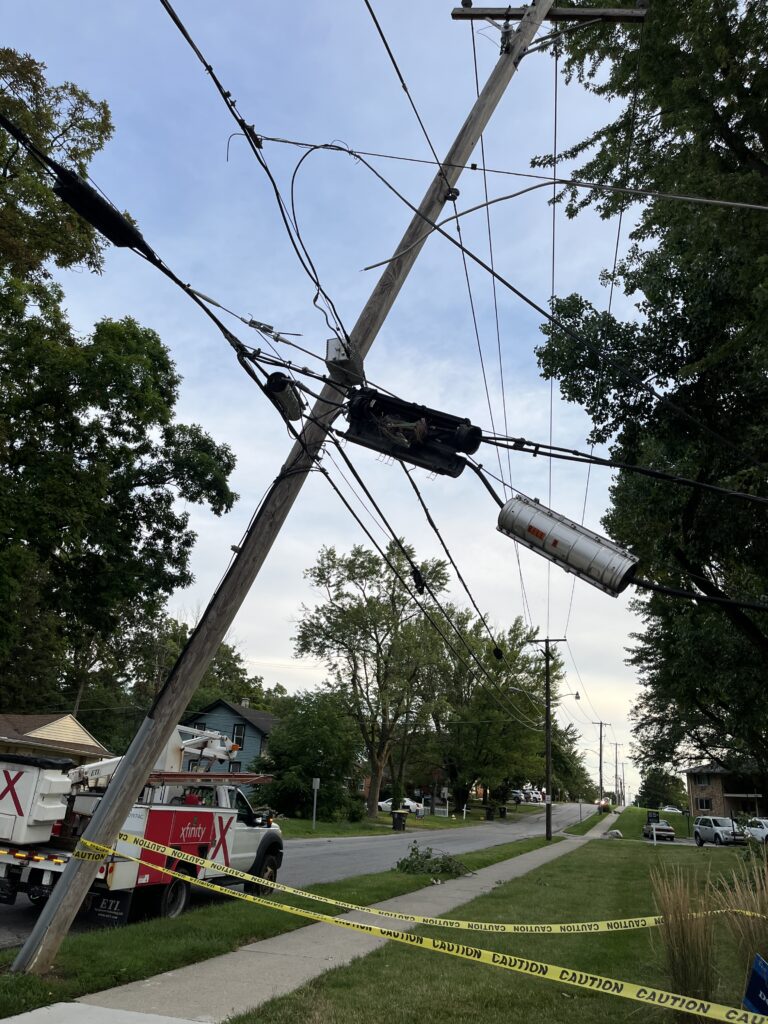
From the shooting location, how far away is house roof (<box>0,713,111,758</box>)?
2798 cm

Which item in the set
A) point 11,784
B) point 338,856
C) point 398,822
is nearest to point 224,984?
point 11,784

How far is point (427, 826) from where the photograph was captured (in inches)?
1773

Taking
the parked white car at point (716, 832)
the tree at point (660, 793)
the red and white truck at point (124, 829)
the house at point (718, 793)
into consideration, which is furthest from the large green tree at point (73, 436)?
the tree at point (660, 793)

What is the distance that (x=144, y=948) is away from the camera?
293 inches

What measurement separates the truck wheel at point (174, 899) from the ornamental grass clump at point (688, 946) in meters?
6.40

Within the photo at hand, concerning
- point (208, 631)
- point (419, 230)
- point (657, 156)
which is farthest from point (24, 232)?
point (657, 156)

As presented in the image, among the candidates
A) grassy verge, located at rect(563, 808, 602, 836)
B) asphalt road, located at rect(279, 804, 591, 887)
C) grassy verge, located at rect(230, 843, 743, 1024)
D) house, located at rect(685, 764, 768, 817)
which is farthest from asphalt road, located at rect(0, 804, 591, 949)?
house, located at rect(685, 764, 768, 817)

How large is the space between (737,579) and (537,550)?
13.7 m

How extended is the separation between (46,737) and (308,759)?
38.8 feet

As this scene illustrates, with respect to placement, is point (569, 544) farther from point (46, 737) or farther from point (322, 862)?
point (46, 737)

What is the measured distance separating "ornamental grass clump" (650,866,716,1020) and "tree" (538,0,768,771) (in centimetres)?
522

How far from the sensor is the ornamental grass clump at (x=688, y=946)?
17.7 feet

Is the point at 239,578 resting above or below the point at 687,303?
below

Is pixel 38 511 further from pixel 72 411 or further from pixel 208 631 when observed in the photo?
pixel 208 631
